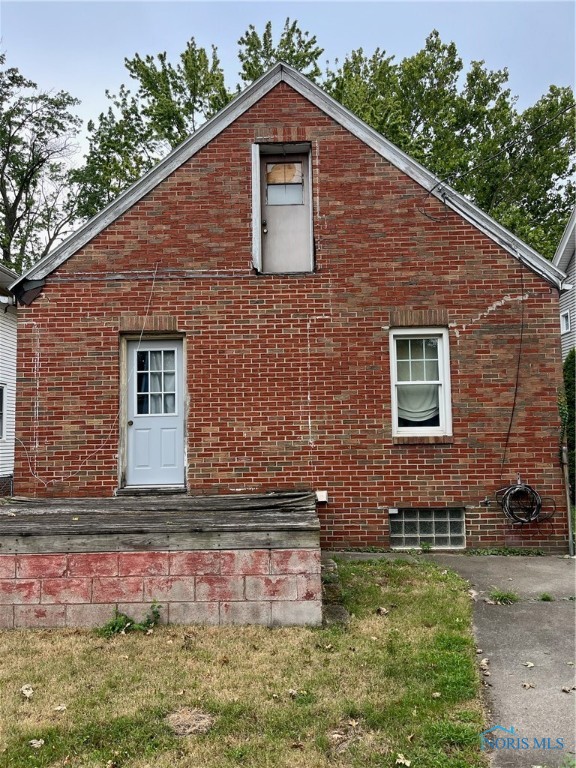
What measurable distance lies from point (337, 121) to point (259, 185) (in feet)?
4.70

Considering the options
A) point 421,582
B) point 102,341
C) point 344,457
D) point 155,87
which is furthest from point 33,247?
point 421,582

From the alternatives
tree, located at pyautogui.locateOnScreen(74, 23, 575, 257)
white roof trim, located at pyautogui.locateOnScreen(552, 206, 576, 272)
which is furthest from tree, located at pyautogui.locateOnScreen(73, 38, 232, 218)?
white roof trim, located at pyautogui.locateOnScreen(552, 206, 576, 272)

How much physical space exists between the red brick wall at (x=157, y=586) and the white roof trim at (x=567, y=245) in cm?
1589

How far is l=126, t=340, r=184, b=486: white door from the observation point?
328 inches

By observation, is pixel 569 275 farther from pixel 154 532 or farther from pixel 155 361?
pixel 154 532

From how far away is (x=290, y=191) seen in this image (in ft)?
29.1

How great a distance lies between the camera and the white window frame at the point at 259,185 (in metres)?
8.40

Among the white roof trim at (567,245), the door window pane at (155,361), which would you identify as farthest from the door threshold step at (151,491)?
the white roof trim at (567,245)

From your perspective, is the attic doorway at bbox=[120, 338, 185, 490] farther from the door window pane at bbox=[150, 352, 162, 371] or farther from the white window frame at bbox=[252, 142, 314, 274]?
the white window frame at bbox=[252, 142, 314, 274]

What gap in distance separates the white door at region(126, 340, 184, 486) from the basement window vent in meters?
3.09

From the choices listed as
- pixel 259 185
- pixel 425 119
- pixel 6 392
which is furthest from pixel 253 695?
pixel 425 119

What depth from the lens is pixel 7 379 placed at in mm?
15789

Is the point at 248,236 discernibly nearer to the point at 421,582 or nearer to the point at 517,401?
the point at 517,401

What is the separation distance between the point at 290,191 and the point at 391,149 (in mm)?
1581
